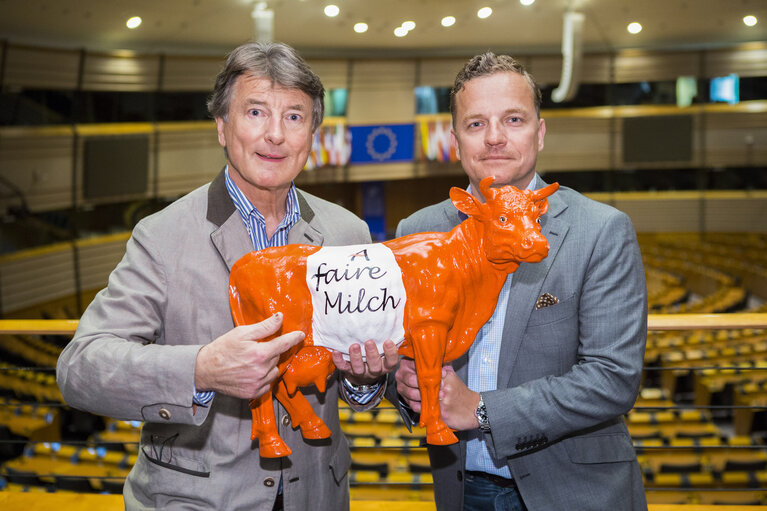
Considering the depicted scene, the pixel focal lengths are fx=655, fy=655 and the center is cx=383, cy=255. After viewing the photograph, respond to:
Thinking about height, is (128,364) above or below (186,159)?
below

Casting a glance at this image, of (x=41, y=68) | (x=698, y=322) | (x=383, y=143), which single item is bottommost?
(x=698, y=322)

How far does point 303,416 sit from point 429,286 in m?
0.44

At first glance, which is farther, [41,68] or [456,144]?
[41,68]

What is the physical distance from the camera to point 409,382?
1548mm

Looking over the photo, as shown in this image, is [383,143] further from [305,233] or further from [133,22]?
[305,233]

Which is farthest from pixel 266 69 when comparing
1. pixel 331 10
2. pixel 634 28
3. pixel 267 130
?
pixel 634 28

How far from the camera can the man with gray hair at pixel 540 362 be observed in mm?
1584

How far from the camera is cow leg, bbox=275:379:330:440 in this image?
1530mm

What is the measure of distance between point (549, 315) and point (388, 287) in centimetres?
51

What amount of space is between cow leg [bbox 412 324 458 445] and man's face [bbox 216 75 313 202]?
522mm

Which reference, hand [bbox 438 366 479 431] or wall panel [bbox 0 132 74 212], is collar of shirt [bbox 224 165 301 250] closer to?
hand [bbox 438 366 479 431]

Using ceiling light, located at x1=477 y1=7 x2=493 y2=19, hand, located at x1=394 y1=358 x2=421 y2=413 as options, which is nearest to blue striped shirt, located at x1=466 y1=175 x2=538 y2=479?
hand, located at x1=394 y1=358 x2=421 y2=413

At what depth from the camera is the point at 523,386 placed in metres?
1.62

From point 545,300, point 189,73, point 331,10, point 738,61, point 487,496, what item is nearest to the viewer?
point 545,300
